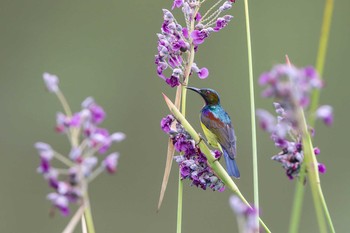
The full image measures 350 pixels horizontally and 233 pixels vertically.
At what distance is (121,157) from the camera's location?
452 cm

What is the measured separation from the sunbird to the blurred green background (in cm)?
258

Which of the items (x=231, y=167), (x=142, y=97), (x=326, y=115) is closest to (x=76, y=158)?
(x=326, y=115)

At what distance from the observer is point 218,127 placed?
150 cm

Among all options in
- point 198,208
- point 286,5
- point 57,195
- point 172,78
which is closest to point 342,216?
point 198,208

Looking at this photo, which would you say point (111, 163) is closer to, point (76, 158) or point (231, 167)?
point (76, 158)

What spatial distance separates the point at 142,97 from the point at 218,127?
3258 mm

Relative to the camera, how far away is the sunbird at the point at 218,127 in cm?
146

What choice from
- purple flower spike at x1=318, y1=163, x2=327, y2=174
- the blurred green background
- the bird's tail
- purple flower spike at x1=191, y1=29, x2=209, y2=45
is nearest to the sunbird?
the bird's tail

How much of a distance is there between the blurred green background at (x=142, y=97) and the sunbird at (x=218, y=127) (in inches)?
102

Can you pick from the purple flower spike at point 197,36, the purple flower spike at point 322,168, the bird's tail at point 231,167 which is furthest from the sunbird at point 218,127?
the purple flower spike at point 322,168

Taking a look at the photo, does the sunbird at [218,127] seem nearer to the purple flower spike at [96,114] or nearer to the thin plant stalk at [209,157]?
the thin plant stalk at [209,157]

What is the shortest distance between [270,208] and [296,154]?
3291mm

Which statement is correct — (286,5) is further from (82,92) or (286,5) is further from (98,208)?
(98,208)

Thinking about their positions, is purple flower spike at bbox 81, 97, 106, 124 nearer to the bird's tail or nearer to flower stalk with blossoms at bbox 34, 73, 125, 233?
flower stalk with blossoms at bbox 34, 73, 125, 233
